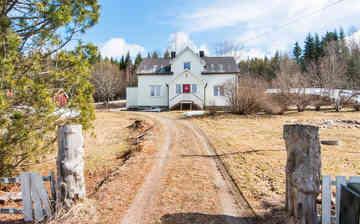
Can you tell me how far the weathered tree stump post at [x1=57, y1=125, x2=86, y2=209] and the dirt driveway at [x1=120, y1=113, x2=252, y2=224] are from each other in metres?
1.09

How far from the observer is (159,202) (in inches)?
185

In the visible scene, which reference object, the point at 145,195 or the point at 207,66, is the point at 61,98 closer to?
the point at 145,195

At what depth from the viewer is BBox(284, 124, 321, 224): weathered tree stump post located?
3514 millimetres

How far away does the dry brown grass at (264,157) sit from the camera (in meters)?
5.30

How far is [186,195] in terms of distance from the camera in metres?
5.04

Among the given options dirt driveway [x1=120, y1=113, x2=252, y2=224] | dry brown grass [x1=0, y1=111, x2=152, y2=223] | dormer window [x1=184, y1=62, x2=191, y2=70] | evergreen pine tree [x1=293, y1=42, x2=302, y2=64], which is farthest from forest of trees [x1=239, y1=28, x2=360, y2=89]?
dirt driveway [x1=120, y1=113, x2=252, y2=224]

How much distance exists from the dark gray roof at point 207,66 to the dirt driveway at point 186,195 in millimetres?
21281

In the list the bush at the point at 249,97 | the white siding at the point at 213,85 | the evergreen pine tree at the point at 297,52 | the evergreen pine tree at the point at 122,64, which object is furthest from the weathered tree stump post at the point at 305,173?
the evergreen pine tree at the point at 297,52

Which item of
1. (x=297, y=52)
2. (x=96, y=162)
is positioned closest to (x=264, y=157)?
(x=96, y=162)

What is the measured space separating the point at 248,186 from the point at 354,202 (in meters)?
2.52

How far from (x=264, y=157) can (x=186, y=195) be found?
13.9ft

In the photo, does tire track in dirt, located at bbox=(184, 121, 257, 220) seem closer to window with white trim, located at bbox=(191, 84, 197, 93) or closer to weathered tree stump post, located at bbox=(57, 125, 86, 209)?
weathered tree stump post, located at bbox=(57, 125, 86, 209)

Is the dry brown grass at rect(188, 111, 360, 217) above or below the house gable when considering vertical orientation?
below

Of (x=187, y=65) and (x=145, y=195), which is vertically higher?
(x=187, y=65)
